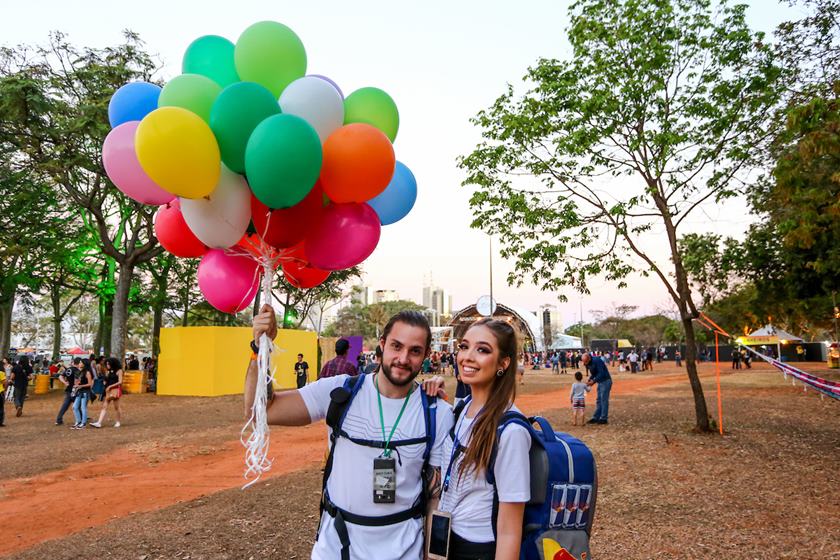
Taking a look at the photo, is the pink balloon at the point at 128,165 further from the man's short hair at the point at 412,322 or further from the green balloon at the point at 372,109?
the man's short hair at the point at 412,322

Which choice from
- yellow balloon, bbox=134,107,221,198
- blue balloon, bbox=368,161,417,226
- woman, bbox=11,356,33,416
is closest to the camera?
yellow balloon, bbox=134,107,221,198

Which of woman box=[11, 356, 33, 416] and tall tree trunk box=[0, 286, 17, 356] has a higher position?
tall tree trunk box=[0, 286, 17, 356]

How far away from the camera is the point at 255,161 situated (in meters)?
2.65

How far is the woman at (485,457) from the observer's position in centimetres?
186

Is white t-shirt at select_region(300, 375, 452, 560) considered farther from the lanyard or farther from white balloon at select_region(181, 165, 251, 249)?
white balloon at select_region(181, 165, 251, 249)

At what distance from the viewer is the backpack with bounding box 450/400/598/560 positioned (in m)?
1.91

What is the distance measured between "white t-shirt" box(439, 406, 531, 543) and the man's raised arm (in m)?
0.66

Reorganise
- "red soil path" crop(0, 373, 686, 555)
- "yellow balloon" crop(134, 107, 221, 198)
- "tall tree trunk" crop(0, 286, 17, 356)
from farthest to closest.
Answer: "tall tree trunk" crop(0, 286, 17, 356), "red soil path" crop(0, 373, 686, 555), "yellow balloon" crop(134, 107, 221, 198)

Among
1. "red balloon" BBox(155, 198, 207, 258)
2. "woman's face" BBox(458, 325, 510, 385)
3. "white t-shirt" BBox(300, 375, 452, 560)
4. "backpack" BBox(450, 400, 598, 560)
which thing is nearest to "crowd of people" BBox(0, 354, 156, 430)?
"red balloon" BBox(155, 198, 207, 258)

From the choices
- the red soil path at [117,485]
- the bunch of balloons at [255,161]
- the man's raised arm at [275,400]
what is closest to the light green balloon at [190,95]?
the bunch of balloons at [255,161]

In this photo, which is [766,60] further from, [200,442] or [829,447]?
[200,442]

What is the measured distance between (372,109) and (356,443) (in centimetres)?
192

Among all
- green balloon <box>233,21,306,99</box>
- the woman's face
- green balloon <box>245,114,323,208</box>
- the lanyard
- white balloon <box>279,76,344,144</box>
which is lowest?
the lanyard

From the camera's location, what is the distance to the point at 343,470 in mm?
2156
